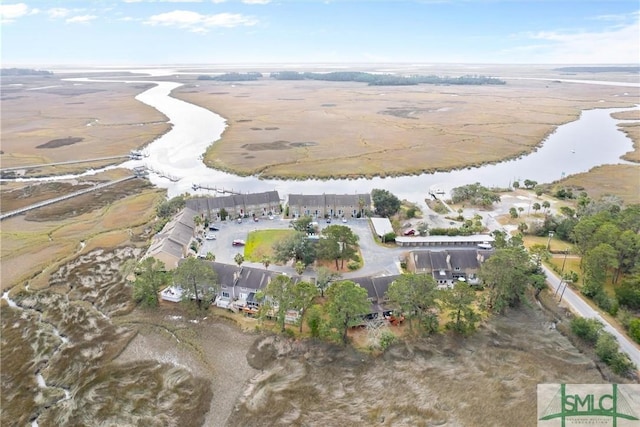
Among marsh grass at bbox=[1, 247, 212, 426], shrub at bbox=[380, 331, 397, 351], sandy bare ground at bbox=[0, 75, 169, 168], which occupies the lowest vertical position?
marsh grass at bbox=[1, 247, 212, 426]

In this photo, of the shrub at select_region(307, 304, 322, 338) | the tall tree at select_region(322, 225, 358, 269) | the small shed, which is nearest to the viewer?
the shrub at select_region(307, 304, 322, 338)

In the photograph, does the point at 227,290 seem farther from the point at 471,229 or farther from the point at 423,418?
the point at 471,229

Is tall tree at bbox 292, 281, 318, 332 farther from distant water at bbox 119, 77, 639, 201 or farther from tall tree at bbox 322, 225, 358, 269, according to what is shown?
distant water at bbox 119, 77, 639, 201

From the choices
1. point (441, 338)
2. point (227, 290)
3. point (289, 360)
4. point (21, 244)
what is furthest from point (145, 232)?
point (441, 338)

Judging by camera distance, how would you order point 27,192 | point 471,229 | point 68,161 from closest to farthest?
point 471,229
point 27,192
point 68,161

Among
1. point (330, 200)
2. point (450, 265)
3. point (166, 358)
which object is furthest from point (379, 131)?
point (166, 358)

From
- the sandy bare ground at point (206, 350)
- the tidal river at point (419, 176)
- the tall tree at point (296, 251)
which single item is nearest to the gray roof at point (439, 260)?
the tall tree at point (296, 251)

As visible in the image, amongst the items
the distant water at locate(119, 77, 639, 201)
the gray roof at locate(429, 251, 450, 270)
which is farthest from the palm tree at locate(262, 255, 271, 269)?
the distant water at locate(119, 77, 639, 201)
